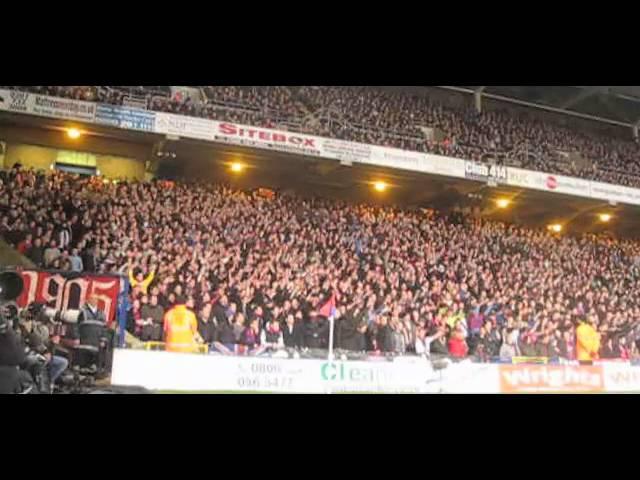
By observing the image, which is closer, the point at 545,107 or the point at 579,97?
the point at 545,107

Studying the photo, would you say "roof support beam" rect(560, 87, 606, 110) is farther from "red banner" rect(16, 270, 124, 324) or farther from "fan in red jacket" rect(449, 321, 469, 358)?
"red banner" rect(16, 270, 124, 324)

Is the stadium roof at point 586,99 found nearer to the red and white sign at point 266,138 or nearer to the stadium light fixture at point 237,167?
the red and white sign at point 266,138

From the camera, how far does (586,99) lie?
989 inches

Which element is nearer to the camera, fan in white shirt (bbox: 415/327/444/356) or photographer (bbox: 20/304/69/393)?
photographer (bbox: 20/304/69/393)

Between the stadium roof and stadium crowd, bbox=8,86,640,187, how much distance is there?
0.64 metres

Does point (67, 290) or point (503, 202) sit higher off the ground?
point (503, 202)

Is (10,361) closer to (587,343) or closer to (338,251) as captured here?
(338,251)

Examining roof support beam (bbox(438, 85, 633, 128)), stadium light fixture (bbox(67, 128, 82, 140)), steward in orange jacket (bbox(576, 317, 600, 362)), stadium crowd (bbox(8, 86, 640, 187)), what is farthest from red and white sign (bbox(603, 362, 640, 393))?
roof support beam (bbox(438, 85, 633, 128))

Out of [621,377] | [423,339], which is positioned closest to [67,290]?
[423,339]

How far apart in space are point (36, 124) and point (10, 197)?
2529 millimetres

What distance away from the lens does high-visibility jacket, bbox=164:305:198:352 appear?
1080cm

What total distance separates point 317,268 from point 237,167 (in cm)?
395

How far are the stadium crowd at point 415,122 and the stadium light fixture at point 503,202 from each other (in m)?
1.20

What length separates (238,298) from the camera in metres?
12.2
